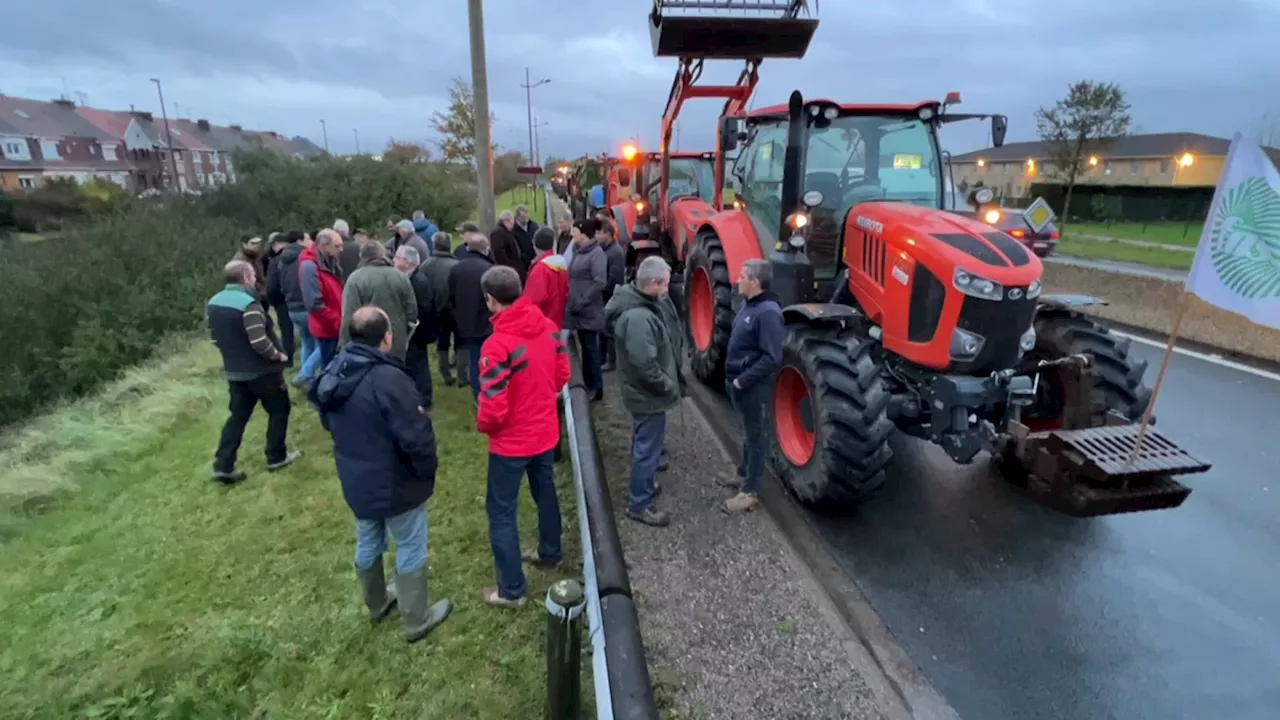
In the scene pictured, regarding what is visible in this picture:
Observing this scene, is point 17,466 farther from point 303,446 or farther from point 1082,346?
point 1082,346

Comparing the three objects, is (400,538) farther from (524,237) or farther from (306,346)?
(524,237)

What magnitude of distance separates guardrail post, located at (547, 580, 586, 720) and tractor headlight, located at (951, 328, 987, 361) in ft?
9.50

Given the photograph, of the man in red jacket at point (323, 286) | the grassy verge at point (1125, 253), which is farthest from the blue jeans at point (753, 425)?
the grassy verge at point (1125, 253)

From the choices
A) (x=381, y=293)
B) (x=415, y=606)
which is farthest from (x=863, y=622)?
(x=381, y=293)

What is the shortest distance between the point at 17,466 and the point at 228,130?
3150 inches

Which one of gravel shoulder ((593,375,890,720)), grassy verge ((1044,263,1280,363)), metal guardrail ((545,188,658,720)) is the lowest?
gravel shoulder ((593,375,890,720))

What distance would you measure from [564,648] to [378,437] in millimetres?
1303

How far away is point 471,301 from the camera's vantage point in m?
5.91

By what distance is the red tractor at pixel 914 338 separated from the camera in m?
4.00

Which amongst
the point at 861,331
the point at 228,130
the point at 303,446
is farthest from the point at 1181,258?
the point at 228,130

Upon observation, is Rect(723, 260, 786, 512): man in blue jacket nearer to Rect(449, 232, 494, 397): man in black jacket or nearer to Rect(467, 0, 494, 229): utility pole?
Rect(449, 232, 494, 397): man in black jacket

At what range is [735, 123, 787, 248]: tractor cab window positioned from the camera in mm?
5953

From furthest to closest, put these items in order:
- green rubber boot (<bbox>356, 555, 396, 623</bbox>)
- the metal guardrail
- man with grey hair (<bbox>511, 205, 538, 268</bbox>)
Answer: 1. man with grey hair (<bbox>511, 205, 538, 268</bbox>)
2. green rubber boot (<bbox>356, 555, 396, 623</bbox>)
3. the metal guardrail

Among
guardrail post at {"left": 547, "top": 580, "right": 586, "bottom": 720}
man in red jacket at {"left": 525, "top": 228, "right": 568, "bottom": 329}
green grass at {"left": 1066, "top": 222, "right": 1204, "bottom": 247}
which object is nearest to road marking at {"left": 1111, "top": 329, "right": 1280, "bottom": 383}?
man in red jacket at {"left": 525, "top": 228, "right": 568, "bottom": 329}
